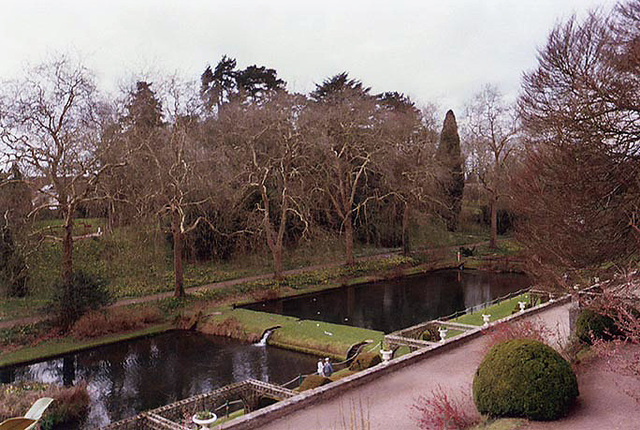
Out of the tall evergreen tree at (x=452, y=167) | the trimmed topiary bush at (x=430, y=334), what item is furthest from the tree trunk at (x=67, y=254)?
the tall evergreen tree at (x=452, y=167)

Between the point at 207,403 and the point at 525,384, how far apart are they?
23.7ft

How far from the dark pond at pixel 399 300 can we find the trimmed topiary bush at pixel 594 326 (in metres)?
10.3

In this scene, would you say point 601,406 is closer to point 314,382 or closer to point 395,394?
point 395,394

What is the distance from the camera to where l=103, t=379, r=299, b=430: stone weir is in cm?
1086

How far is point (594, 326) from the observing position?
1266 centimetres

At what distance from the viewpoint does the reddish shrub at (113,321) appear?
2119 centimetres

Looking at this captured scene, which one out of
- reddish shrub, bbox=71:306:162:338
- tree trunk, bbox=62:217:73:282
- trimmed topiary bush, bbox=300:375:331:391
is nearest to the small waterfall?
reddish shrub, bbox=71:306:162:338

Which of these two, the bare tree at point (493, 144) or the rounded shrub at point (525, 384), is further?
the bare tree at point (493, 144)

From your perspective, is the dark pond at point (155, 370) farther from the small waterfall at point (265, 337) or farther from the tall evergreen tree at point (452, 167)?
the tall evergreen tree at point (452, 167)

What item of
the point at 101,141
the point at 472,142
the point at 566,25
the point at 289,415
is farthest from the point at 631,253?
the point at 472,142

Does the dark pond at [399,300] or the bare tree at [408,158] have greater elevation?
the bare tree at [408,158]

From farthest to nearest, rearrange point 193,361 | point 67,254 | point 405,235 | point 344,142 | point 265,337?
point 405,235 → point 344,142 → point 67,254 → point 265,337 → point 193,361

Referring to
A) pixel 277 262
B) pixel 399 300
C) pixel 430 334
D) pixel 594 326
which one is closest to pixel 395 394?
pixel 594 326

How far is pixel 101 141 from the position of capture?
941 inches
